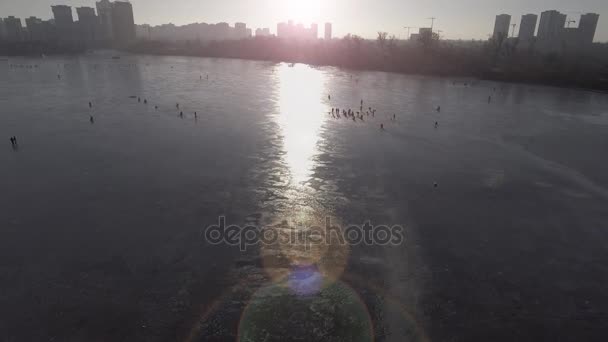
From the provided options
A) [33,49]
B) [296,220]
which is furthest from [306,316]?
[33,49]

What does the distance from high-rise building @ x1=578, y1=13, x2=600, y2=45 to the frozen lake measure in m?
216

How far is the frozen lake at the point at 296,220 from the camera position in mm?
11508

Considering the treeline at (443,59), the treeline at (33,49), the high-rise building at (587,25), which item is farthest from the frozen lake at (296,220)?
the high-rise building at (587,25)

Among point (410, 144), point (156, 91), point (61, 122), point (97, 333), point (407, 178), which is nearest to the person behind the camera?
point (97, 333)

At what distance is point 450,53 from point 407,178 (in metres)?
90.7

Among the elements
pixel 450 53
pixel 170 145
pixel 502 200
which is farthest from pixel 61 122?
pixel 450 53

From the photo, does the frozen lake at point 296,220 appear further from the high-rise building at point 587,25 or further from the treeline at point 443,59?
the high-rise building at point 587,25

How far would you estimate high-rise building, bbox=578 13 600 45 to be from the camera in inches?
7692

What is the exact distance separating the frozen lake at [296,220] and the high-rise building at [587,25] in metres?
216

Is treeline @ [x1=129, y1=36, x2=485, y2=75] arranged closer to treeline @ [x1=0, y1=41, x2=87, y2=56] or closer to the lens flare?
treeline @ [x1=0, y1=41, x2=87, y2=56]

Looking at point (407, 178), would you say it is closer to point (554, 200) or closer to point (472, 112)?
point (554, 200)

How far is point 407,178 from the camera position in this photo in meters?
22.7

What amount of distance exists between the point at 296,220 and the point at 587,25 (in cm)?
25056

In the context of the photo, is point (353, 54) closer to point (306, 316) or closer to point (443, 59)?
point (443, 59)
